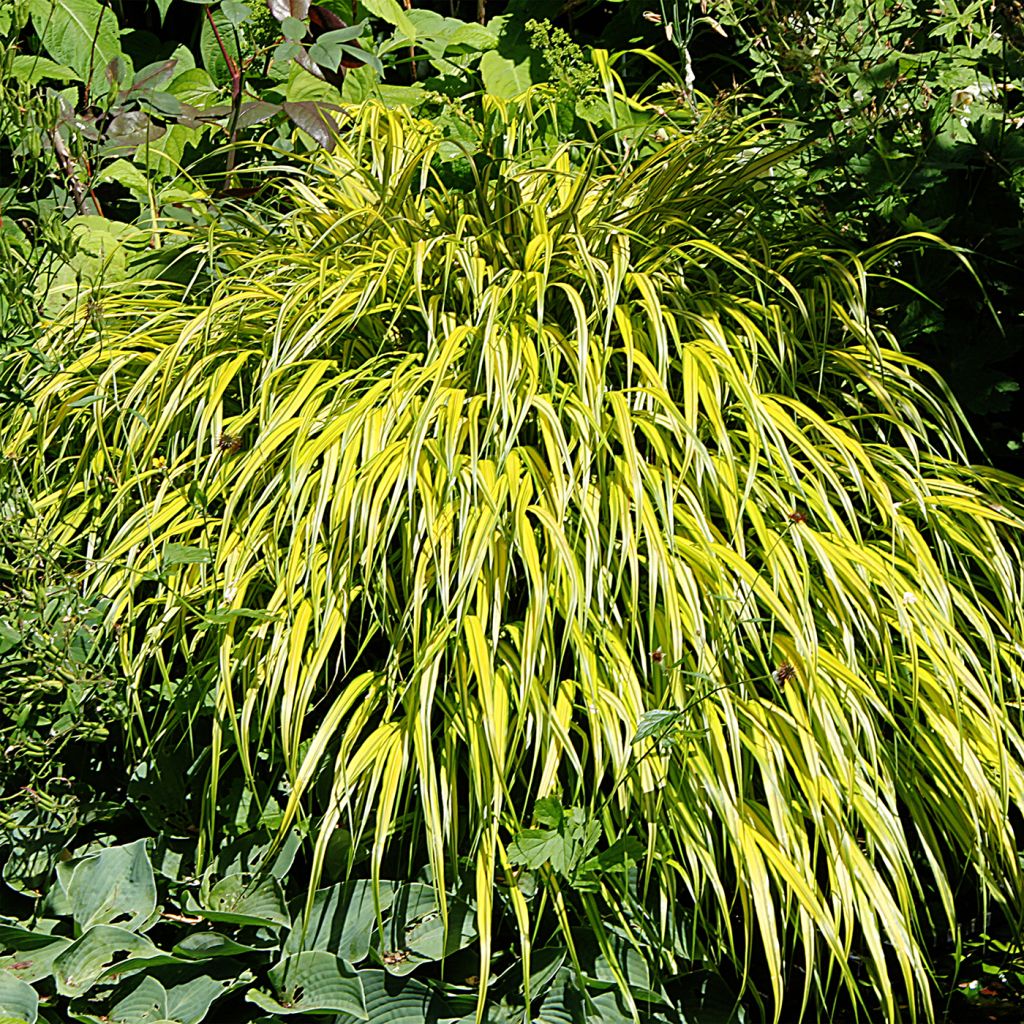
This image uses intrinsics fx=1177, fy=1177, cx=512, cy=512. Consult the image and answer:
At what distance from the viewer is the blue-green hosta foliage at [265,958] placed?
4.85ft

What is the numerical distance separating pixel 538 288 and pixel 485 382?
0.55 feet

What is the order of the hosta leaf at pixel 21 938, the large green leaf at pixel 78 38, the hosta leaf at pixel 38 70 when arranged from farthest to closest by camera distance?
the large green leaf at pixel 78 38 → the hosta leaf at pixel 38 70 → the hosta leaf at pixel 21 938

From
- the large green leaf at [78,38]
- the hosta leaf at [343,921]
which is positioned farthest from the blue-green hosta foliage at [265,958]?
the large green leaf at [78,38]

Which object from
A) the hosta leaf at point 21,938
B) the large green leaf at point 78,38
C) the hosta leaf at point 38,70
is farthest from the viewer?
the large green leaf at point 78,38

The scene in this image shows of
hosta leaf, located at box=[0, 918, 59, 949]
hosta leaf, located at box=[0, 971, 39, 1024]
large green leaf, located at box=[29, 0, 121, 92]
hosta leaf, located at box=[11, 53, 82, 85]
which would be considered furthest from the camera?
large green leaf, located at box=[29, 0, 121, 92]

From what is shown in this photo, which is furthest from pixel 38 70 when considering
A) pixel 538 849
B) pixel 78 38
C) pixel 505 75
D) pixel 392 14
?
pixel 538 849

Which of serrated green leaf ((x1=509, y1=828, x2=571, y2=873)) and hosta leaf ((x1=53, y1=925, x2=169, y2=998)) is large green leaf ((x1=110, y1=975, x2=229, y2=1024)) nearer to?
hosta leaf ((x1=53, y1=925, x2=169, y2=998))

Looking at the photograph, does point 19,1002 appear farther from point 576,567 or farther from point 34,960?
point 576,567

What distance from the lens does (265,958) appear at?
156cm

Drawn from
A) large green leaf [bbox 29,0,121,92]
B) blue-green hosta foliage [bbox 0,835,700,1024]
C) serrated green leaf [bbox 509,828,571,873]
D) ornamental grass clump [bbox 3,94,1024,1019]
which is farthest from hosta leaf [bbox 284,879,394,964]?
large green leaf [bbox 29,0,121,92]

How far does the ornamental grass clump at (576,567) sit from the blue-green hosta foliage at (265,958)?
7 centimetres

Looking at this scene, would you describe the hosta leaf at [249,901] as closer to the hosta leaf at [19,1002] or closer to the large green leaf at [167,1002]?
the large green leaf at [167,1002]

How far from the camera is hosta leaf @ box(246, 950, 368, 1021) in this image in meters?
1.46

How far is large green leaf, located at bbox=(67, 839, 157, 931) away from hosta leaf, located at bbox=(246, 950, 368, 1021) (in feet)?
0.64
